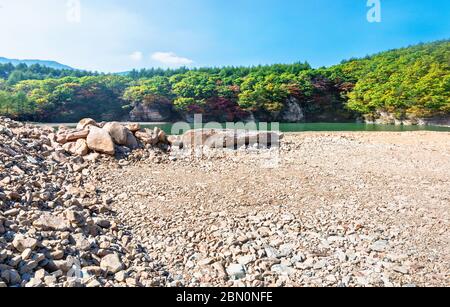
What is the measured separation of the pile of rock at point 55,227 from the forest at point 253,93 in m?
24.8

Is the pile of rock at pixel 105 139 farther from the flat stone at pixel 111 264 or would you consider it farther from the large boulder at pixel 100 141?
the flat stone at pixel 111 264

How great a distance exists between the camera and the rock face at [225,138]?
702 centimetres

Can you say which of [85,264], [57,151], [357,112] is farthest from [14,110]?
[357,112]

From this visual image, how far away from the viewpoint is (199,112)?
99.0 feet

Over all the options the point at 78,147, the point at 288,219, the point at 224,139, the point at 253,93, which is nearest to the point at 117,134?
the point at 78,147

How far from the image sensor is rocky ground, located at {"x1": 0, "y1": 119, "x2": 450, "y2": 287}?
2539 millimetres

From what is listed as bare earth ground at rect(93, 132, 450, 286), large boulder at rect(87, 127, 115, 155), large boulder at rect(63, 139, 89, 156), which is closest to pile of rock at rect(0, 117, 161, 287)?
bare earth ground at rect(93, 132, 450, 286)

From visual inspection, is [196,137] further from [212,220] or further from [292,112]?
[292,112]

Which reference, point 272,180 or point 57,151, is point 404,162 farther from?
point 57,151

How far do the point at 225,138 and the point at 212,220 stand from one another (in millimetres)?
3722

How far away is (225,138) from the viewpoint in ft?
23.4

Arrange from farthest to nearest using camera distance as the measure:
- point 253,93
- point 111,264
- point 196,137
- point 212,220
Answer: point 253,93 → point 196,137 → point 212,220 → point 111,264

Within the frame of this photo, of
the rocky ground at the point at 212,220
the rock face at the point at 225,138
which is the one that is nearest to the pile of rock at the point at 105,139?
the rocky ground at the point at 212,220

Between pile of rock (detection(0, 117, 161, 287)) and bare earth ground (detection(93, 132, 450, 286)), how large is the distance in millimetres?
241
